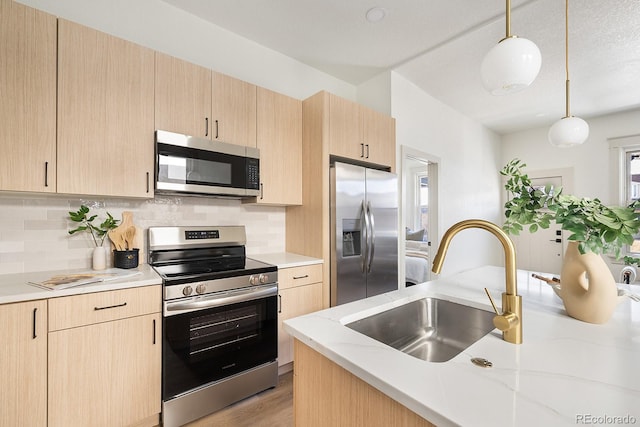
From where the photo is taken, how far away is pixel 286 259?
7.81 ft

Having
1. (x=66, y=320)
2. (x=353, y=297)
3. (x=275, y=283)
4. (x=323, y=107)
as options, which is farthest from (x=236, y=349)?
(x=323, y=107)

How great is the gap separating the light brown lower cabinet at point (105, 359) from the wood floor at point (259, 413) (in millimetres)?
367

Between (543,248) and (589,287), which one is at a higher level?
(589,287)

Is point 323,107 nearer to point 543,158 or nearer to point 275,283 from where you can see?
point 275,283

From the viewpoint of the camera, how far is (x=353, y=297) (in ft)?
8.30

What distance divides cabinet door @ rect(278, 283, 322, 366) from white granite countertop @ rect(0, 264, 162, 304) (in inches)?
35.6

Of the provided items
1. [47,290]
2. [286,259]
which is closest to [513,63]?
[286,259]

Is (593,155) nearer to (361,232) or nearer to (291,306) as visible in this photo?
(361,232)

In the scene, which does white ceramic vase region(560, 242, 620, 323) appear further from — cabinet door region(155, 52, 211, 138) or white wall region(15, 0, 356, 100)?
white wall region(15, 0, 356, 100)

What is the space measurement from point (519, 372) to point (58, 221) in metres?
2.39

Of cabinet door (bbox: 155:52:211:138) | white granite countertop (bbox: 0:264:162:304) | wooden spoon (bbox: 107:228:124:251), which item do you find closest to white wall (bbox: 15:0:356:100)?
cabinet door (bbox: 155:52:211:138)

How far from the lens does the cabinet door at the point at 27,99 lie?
1413mm

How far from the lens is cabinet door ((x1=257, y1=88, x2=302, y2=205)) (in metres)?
2.38

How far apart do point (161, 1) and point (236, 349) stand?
2.62 meters
